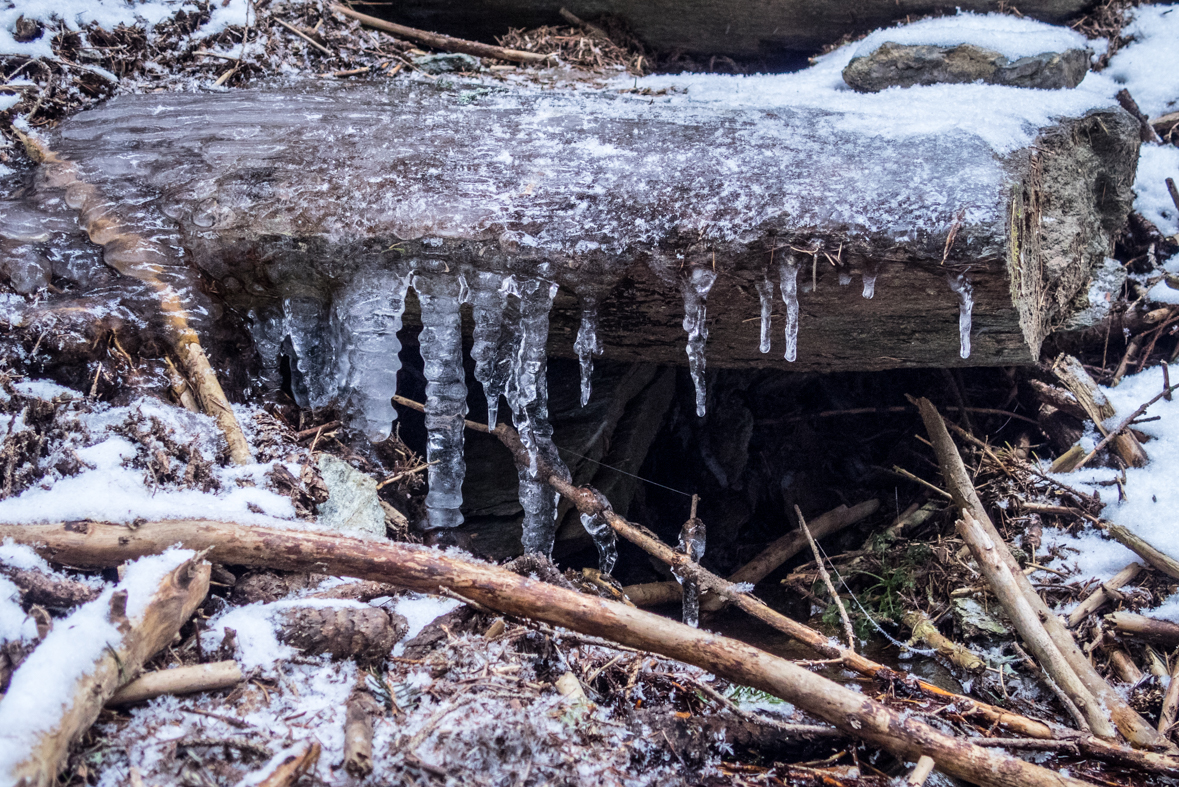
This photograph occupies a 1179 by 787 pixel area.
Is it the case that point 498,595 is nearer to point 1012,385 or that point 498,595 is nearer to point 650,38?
point 1012,385

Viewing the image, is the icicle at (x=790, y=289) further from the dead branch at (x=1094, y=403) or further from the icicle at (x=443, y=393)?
the dead branch at (x=1094, y=403)

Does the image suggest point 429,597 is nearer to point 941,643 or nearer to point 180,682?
A: point 180,682

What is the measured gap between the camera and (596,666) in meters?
1.91

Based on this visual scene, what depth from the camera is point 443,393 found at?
2613 millimetres

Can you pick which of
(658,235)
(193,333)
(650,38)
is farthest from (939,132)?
(193,333)

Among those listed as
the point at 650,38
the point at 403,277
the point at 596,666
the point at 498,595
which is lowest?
the point at 596,666

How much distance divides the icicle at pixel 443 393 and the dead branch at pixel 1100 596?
2.26m

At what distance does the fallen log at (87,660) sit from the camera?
4.01 feet

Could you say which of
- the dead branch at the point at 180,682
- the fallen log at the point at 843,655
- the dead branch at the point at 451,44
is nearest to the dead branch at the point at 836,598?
the fallen log at the point at 843,655

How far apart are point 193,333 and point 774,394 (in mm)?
2842

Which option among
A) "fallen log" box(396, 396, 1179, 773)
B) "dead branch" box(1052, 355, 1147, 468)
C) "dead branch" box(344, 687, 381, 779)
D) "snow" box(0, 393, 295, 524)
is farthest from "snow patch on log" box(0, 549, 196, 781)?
"dead branch" box(1052, 355, 1147, 468)

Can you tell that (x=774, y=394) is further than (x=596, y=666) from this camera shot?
Yes

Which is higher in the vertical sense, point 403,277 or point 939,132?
point 939,132

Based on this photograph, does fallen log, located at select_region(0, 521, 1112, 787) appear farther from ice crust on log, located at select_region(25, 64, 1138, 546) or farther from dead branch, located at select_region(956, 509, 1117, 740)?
ice crust on log, located at select_region(25, 64, 1138, 546)
